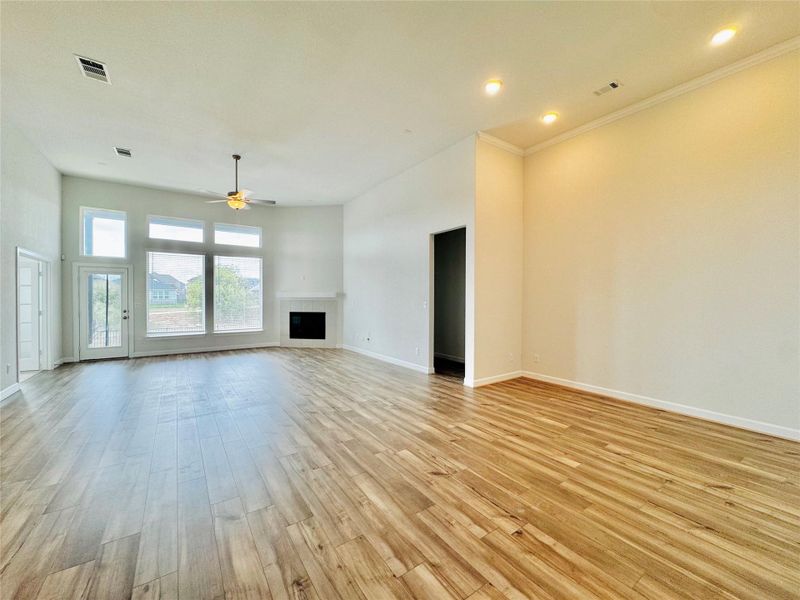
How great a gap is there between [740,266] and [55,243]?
1059 centimetres

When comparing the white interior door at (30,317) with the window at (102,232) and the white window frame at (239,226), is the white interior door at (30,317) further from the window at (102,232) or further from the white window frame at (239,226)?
the white window frame at (239,226)

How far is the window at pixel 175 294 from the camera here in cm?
716

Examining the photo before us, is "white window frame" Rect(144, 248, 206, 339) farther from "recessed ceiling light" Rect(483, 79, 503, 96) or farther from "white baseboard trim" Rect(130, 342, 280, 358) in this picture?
"recessed ceiling light" Rect(483, 79, 503, 96)

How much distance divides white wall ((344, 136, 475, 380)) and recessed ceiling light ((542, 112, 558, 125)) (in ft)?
3.23

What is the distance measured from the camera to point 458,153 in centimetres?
487

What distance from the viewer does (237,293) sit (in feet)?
26.7

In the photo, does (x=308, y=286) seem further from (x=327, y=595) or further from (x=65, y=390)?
(x=327, y=595)

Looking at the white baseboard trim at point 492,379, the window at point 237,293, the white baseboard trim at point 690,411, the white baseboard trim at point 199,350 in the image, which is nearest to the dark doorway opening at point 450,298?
the white baseboard trim at point 492,379

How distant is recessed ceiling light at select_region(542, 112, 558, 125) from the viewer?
4.17m

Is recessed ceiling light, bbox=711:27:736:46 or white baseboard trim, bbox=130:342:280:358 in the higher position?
recessed ceiling light, bbox=711:27:736:46

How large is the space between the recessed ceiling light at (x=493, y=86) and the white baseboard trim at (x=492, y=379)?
3.76 metres

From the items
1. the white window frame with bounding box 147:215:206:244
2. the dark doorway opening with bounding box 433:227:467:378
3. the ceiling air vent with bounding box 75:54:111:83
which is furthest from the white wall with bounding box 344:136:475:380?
the ceiling air vent with bounding box 75:54:111:83

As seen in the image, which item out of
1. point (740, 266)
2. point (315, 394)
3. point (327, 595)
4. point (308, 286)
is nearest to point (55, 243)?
point (308, 286)

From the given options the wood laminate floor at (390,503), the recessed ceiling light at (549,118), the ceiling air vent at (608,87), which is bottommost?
the wood laminate floor at (390,503)
